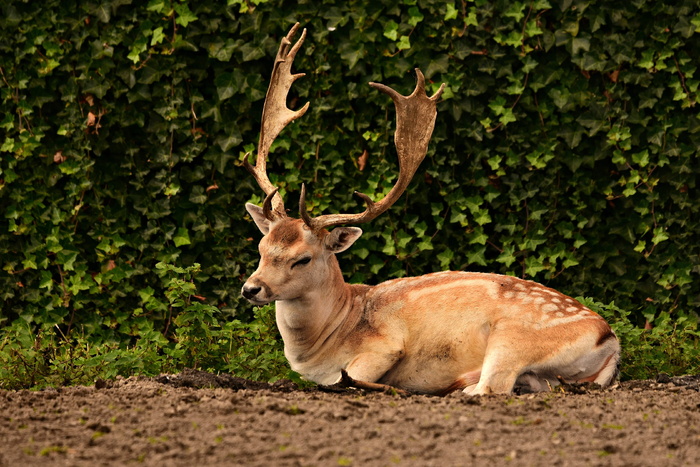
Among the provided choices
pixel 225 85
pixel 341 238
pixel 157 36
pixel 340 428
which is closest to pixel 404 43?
pixel 225 85

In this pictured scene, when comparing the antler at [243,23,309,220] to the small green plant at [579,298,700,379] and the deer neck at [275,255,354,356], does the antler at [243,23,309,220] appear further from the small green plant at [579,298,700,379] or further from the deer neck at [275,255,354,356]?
the small green plant at [579,298,700,379]

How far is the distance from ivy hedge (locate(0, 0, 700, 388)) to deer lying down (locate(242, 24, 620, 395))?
130 centimetres

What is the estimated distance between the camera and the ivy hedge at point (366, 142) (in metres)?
7.02

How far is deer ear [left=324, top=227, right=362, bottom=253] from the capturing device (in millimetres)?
5664

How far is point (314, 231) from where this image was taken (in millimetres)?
5617

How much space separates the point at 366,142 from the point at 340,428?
3.64 metres

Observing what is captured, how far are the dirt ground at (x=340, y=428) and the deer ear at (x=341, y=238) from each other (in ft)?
3.47

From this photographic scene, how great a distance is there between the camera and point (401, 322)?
5.59 metres

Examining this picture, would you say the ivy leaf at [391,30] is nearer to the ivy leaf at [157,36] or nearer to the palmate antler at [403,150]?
the palmate antler at [403,150]

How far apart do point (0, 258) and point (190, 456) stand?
4.53 meters

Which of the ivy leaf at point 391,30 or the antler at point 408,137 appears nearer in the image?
the antler at point 408,137

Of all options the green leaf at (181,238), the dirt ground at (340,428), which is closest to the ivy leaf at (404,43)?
the green leaf at (181,238)

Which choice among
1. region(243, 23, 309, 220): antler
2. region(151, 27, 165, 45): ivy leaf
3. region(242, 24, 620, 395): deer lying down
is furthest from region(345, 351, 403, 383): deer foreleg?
region(151, 27, 165, 45): ivy leaf

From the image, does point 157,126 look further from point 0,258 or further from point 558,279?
point 558,279
